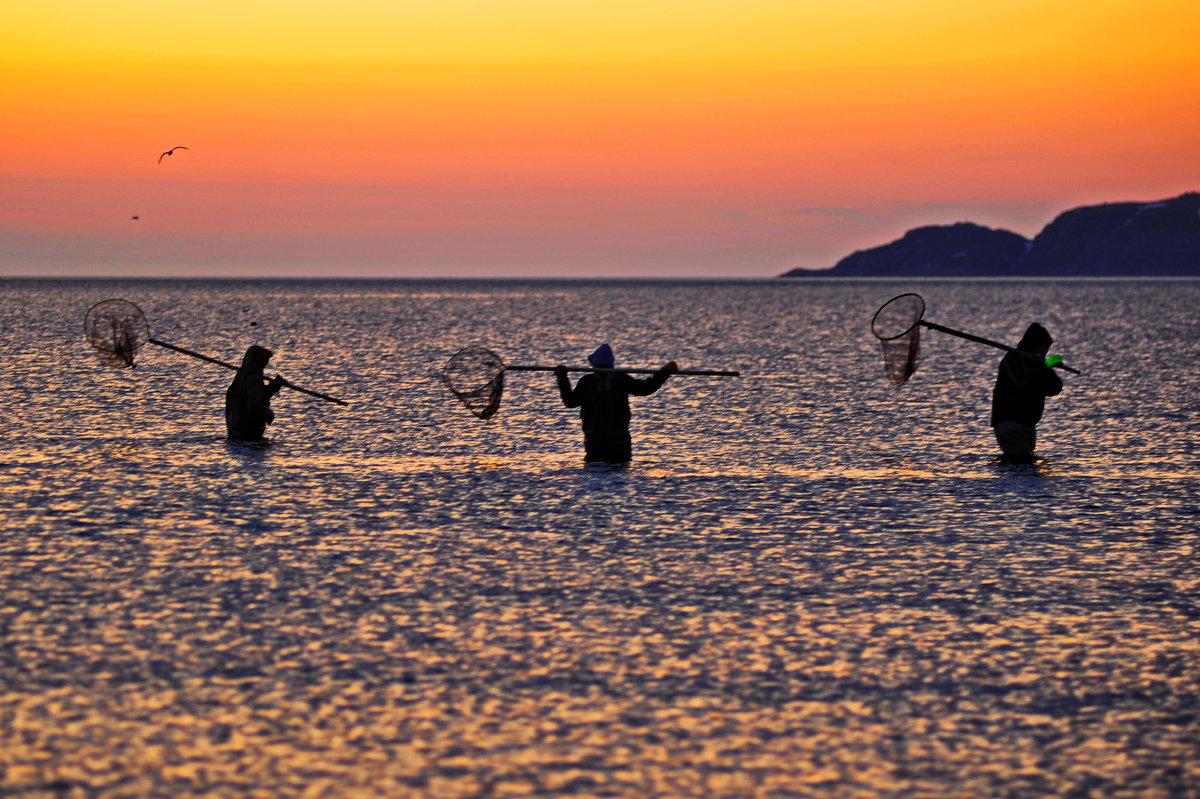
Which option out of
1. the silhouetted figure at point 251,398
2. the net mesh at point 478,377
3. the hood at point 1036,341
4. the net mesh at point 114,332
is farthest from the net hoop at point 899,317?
the net mesh at point 114,332

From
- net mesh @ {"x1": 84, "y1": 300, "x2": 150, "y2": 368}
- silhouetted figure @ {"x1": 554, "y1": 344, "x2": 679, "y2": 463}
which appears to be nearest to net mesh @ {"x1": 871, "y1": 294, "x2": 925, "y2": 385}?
silhouetted figure @ {"x1": 554, "y1": 344, "x2": 679, "y2": 463}

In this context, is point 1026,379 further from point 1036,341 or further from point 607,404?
point 607,404

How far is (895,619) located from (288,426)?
1986 cm

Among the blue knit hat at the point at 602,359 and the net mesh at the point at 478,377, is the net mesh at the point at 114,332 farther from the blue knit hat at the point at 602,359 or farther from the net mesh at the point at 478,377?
the blue knit hat at the point at 602,359

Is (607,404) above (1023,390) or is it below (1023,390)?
below

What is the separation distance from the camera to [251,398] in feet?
81.6

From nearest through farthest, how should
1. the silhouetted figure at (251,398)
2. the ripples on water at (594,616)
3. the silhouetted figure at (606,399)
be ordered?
the ripples on water at (594,616)
the silhouetted figure at (606,399)
the silhouetted figure at (251,398)

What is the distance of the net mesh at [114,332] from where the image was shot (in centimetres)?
2572

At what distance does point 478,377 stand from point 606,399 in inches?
105

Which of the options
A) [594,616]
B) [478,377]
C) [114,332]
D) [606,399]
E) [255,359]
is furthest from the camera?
[114,332]

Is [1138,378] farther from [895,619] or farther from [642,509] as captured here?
[895,619]

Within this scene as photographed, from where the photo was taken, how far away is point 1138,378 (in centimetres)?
4791

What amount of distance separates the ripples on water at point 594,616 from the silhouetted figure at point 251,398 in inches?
35.8

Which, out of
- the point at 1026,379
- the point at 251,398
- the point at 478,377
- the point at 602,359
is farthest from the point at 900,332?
the point at 251,398
